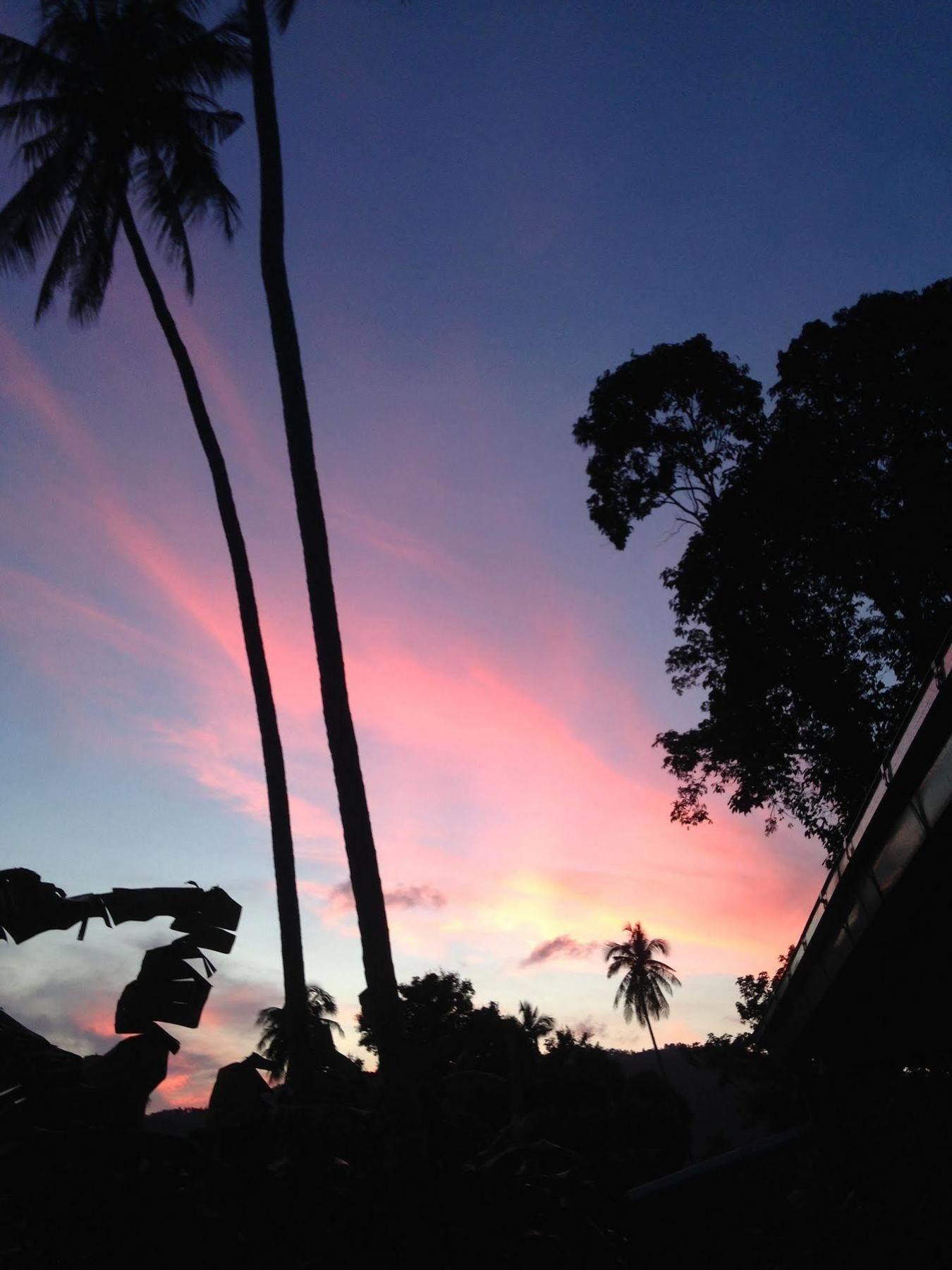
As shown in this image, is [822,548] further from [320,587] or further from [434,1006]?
[434,1006]

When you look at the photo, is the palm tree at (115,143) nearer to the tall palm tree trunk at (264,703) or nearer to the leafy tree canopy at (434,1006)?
the tall palm tree trunk at (264,703)

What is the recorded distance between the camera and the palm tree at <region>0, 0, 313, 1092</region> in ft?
52.5

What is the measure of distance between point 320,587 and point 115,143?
11970 mm

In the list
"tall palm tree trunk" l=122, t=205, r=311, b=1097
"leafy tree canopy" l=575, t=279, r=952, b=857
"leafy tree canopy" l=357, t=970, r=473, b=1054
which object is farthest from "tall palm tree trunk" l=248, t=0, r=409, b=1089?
"leafy tree canopy" l=357, t=970, r=473, b=1054

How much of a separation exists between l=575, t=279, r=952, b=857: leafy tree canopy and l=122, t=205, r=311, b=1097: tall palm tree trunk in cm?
963

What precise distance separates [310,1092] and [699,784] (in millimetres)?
12434

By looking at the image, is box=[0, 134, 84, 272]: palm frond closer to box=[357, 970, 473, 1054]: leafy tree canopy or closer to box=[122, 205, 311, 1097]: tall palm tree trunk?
box=[122, 205, 311, 1097]: tall palm tree trunk

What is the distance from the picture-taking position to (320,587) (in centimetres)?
1040

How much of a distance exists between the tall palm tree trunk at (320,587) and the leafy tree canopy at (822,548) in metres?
10.6

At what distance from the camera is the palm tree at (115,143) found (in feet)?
52.5

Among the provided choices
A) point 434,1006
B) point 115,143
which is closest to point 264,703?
point 115,143

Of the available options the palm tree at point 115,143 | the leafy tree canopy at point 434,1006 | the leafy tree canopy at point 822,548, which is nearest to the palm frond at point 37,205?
the palm tree at point 115,143

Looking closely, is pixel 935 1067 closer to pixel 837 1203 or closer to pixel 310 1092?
pixel 837 1203

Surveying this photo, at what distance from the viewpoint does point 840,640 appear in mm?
17703
